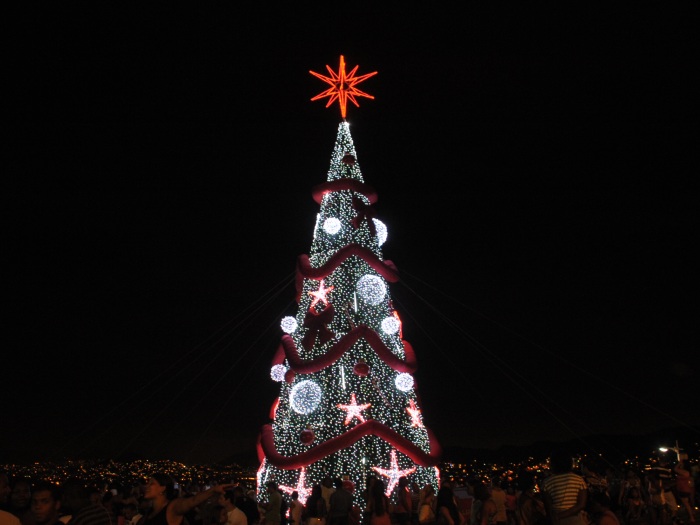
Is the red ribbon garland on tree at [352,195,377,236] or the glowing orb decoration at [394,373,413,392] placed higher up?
the red ribbon garland on tree at [352,195,377,236]

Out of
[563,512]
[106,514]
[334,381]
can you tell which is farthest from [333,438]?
[106,514]

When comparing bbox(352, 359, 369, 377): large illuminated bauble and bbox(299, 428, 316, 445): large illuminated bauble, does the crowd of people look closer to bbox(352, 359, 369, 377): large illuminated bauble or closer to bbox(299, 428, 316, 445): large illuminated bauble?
bbox(299, 428, 316, 445): large illuminated bauble

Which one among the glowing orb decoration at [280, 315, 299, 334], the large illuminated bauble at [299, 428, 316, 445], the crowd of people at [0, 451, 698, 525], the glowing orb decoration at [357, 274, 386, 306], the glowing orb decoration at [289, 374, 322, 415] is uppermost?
the glowing orb decoration at [357, 274, 386, 306]

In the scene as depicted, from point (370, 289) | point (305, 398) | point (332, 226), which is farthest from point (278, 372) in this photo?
point (332, 226)

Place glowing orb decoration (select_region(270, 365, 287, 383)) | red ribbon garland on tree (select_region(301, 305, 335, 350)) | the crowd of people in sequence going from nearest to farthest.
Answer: the crowd of people
red ribbon garland on tree (select_region(301, 305, 335, 350))
glowing orb decoration (select_region(270, 365, 287, 383))

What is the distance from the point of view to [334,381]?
14383 millimetres

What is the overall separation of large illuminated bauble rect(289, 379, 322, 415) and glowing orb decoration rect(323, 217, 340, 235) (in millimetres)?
4037

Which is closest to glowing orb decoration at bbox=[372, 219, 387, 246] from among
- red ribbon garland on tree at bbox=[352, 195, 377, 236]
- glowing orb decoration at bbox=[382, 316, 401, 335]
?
red ribbon garland on tree at bbox=[352, 195, 377, 236]

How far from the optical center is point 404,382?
14125 millimetres

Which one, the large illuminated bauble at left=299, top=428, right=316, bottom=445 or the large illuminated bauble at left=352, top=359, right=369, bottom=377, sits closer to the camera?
the large illuminated bauble at left=299, top=428, right=316, bottom=445

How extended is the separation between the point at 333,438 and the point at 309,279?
426 centimetres

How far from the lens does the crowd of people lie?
4.49 m

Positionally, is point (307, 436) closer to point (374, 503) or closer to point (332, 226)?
point (332, 226)

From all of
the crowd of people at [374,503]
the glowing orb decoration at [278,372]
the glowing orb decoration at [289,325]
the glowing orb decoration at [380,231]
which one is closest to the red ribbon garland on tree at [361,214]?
the glowing orb decoration at [380,231]
